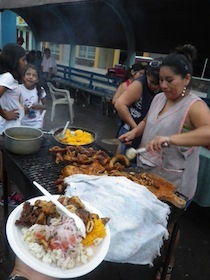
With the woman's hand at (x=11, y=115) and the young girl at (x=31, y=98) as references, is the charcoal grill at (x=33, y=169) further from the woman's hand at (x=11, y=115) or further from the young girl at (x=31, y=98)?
the young girl at (x=31, y=98)

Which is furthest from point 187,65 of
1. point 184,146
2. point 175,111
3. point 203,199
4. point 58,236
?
point 203,199

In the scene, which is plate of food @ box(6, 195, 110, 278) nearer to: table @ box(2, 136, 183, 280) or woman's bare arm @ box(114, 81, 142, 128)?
table @ box(2, 136, 183, 280)

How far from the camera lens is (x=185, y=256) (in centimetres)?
291

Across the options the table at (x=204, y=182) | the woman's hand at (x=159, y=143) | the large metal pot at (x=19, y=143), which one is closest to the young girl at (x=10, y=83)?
the large metal pot at (x=19, y=143)

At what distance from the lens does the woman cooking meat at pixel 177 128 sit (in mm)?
1846

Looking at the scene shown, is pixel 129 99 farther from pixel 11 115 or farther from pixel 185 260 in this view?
pixel 185 260

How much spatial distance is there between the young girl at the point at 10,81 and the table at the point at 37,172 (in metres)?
0.81

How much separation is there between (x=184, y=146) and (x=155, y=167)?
0.38m

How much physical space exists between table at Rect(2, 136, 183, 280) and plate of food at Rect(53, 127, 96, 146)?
20cm

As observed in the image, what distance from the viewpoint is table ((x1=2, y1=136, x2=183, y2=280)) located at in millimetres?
A: 1844

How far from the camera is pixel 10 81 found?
9.68ft

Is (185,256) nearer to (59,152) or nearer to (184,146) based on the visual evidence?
(184,146)

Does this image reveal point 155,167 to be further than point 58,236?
Yes

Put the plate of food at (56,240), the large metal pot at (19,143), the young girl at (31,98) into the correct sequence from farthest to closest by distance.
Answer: the young girl at (31,98), the large metal pot at (19,143), the plate of food at (56,240)
